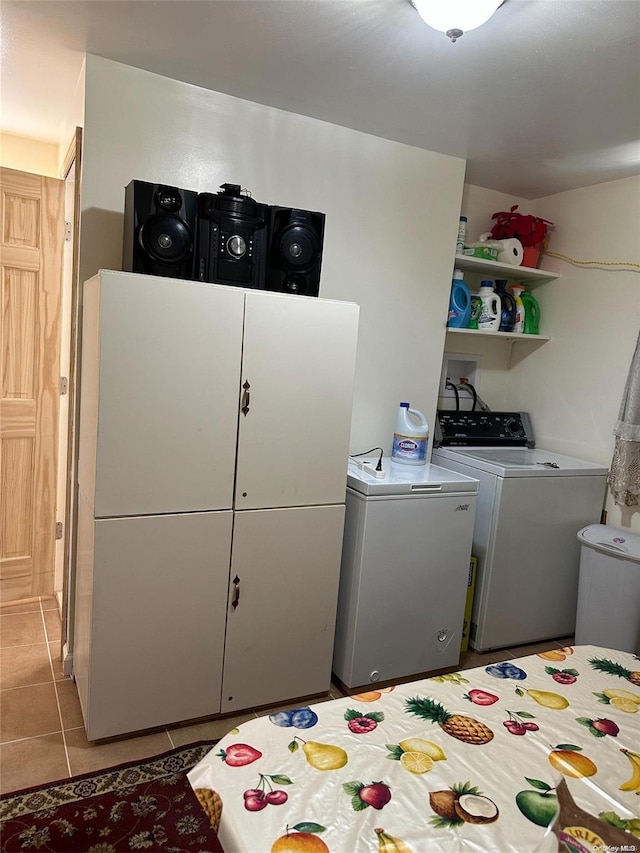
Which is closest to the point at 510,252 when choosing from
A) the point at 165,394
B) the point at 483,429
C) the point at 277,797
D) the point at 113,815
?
the point at 483,429

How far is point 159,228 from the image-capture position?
2.07 m

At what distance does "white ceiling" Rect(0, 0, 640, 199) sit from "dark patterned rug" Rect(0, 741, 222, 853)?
2407 millimetres

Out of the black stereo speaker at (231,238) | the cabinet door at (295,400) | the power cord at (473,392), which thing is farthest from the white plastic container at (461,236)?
the black stereo speaker at (231,238)

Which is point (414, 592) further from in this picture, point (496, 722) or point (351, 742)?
point (351, 742)

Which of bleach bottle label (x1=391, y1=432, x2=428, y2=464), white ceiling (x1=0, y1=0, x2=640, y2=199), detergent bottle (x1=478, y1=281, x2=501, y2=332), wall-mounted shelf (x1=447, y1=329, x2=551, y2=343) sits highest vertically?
white ceiling (x1=0, y1=0, x2=640, y2=199)

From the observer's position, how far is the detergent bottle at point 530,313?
357 centimetres

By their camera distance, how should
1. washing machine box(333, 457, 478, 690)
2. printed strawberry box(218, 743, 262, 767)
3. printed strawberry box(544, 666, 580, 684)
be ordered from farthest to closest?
washing machine box(333, 457, 478, 690) → printed strawberry box(544, 666, 580, 684) → printed strawberry box(218, 743, 262, 767)

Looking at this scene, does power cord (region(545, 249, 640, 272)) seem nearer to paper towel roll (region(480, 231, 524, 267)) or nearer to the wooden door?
paper towel roll (region(480, 231, 524, 267))

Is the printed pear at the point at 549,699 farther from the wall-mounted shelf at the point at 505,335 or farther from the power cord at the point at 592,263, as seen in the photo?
the power cord at the point at 592,263

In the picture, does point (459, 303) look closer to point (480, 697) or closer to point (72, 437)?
point (72, 437)

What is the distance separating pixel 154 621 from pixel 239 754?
1100 millimetres

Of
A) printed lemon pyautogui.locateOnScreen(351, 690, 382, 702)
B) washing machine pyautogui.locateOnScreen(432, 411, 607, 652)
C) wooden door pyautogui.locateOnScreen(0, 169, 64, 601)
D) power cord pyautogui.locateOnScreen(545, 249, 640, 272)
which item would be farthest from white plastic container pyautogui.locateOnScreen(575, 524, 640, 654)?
wooden door pyautogui.locateOnScreen(0, 169, 64, 601)

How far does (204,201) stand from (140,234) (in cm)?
26

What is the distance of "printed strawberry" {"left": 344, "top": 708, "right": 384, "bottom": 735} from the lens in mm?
1293
